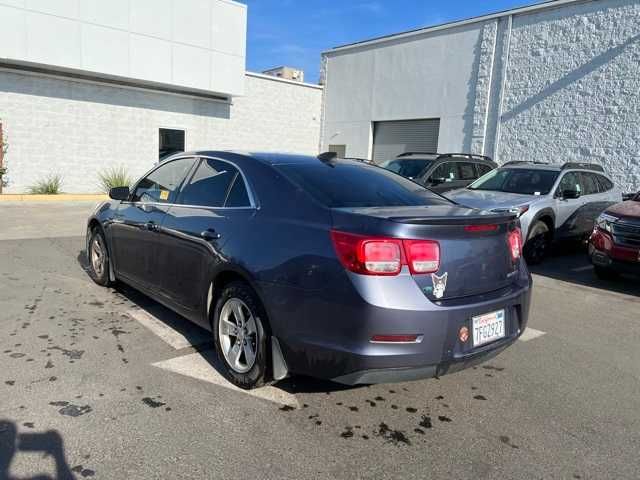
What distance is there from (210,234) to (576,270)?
22.4 ft

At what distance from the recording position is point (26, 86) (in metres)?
15.2

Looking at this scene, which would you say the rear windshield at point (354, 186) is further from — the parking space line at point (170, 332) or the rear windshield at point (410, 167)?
the rear windshield at point (410, 167)

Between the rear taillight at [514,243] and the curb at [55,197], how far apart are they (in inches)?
557

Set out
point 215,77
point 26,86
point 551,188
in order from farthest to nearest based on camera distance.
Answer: point 215,77
point 26,86
point 551,188

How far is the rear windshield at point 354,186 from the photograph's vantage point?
137 inches

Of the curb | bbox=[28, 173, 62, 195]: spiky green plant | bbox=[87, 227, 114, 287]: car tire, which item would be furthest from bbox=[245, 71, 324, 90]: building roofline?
bbox=[87, 227, 114, 287]: car tire

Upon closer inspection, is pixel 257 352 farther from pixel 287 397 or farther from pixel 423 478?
pixel 423 478

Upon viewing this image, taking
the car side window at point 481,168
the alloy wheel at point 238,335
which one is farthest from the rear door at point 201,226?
the car side window at point 481,168

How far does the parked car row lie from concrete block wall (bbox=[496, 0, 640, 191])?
514 cm

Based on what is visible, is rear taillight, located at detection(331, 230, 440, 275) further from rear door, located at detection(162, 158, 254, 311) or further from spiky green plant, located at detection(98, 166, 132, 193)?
spiky green plant, located at detection(98, 166, 132, 193)

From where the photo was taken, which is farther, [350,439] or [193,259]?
[193,259]

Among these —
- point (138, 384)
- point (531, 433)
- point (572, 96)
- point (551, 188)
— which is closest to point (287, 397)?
point (138, 384)

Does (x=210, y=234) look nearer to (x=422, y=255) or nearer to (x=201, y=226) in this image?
(x=201, y=226)

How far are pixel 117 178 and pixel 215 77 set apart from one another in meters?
4.91
